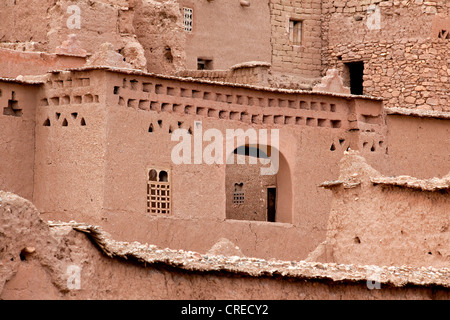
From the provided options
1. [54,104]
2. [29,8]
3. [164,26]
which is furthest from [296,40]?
[54,104]

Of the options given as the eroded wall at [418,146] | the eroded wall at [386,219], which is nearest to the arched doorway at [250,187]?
the eroded wall at [418,146]

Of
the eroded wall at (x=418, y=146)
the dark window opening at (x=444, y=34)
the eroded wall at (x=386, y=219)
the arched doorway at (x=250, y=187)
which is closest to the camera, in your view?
the eroded wall at (x=386, y=219)

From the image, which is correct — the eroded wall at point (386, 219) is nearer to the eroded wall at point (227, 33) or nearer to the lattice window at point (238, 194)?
the lattice window at point (238, 194)

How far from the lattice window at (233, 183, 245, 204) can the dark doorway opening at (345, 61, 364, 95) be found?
20.7ft

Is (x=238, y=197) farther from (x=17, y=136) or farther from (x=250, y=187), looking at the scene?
(x=17, y=136)

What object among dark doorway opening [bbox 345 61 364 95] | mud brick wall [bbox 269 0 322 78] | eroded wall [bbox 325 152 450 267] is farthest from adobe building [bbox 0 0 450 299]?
dark doorway opening [bbox 345 61 364 95]

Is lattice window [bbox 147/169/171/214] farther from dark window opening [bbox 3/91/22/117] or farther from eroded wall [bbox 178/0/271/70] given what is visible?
eroded wall [bbox 178/0/271/70]

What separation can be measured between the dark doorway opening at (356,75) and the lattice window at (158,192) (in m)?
10.3

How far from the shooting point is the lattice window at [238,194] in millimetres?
27938

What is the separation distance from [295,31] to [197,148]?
9564 millimetres

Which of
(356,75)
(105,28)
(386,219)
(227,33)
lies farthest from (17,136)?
(356,75)

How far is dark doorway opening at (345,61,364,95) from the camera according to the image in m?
33.3
